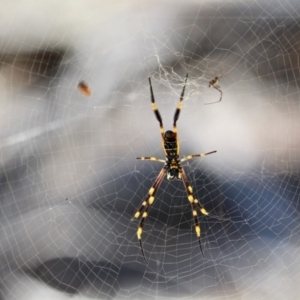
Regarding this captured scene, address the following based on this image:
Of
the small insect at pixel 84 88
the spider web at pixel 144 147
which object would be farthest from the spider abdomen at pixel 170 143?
the small insect at pixel 84 88

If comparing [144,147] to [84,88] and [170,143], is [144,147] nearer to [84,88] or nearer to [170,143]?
[84,88]

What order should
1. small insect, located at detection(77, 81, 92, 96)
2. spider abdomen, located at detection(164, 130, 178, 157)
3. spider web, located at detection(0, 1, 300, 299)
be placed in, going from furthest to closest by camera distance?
small insect, located at detection(77, 81, 92, 96) < spider web, located at detection(0, 1, 300, 299) < spider abdomen, located at detection(164, 130, 178, 157)

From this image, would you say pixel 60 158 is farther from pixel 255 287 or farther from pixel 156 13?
pixel 255 287

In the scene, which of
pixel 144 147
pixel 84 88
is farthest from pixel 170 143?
pixel 84 88

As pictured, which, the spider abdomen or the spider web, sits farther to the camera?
the spider web

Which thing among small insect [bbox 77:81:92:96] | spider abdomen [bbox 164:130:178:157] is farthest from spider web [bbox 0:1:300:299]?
spider abdomen [bbox 164:130:178:157]

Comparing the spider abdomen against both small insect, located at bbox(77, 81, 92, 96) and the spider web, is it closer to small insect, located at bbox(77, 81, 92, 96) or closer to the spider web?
the spider web
